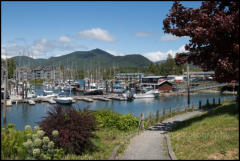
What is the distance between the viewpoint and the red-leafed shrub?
9.41m

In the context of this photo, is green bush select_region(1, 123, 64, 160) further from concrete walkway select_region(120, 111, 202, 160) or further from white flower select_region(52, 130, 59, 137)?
concrete walkway select_region(120, 111, 202, 160)

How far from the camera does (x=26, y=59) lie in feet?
288

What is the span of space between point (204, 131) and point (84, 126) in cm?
623

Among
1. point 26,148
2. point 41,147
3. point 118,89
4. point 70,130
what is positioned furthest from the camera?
point 118,89

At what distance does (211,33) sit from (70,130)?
799 cm

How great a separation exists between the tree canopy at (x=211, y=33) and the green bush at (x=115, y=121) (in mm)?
6052

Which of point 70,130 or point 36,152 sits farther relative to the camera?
point 70,130

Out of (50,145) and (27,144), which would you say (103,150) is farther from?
(27,144)

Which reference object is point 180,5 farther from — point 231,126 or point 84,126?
point 84,126

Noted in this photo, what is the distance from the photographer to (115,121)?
1694cm

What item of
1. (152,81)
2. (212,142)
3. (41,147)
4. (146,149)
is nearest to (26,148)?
(41,147)

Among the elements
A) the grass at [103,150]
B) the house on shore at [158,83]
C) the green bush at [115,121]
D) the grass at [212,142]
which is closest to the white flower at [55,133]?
the grass at [103,150]

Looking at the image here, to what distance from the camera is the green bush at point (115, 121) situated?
661 inches

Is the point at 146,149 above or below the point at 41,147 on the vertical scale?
below
